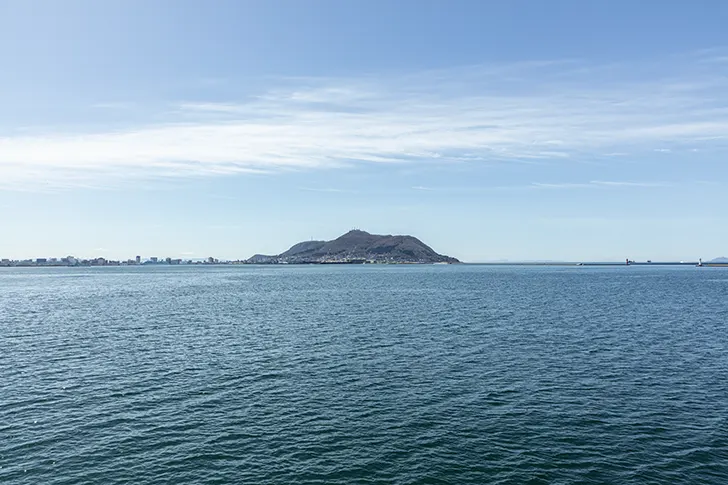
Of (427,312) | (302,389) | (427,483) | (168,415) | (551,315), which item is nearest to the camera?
(427,483)

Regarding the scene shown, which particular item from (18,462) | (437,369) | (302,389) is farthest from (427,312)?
(18,462)

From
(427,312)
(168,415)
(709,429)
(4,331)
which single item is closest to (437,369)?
(709,429)

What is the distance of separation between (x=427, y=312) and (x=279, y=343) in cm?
5012

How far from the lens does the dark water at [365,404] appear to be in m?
32.7

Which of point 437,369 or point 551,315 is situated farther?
point 551,315

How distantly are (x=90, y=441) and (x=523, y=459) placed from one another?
34246mm

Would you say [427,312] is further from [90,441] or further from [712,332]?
[90,441]

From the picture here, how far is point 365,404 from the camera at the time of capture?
45.3 metres

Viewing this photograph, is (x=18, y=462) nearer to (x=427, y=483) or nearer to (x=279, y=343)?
(x=427, y=483)

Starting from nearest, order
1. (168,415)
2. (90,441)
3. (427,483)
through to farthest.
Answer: (427,483) < (90,441) < (168,415)

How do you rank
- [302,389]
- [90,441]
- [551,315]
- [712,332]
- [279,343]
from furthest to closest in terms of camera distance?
[551,315] → [712,332] → [279,343] → [302,389] → [90,441]

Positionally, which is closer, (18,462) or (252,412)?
(18,462)

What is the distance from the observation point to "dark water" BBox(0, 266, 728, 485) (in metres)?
32.7

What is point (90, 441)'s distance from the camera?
120 feet
